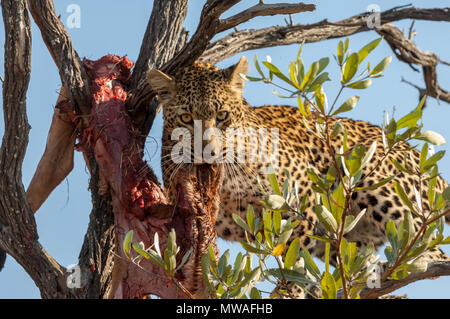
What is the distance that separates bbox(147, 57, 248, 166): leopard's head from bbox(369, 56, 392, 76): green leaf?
2091 mm

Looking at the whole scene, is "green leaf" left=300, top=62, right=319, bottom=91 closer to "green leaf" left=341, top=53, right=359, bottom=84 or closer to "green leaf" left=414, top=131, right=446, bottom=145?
"green leaf" left=341, top=53, right=359, bottom=84

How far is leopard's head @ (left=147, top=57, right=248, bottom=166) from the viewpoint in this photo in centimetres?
543

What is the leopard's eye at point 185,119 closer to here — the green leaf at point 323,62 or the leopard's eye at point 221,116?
the leopard's eye at point 221,116

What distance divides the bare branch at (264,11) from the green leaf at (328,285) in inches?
84.4

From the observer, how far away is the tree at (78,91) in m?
4.75

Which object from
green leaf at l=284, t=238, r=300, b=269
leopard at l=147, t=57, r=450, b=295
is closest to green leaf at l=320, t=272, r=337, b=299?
green leaf at l=284, t=238, r=300, b=269

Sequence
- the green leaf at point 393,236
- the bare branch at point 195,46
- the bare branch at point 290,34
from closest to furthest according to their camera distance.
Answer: the green leaf at point 393,236
the bare branch at point 195,46
the bare branch at point 290,34

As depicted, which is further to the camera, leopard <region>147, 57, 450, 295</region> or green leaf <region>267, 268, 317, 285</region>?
leopard <region>147, 57, 450, 295</region>

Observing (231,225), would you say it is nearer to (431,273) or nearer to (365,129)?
(365,129)

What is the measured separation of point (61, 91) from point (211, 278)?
2.91 meters

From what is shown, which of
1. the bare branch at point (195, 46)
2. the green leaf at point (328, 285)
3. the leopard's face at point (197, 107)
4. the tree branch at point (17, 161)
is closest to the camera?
the green leaf at point (328, 285)

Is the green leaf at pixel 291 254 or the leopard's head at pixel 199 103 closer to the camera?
the green leaf at pixel 291 254

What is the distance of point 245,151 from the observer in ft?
19.5

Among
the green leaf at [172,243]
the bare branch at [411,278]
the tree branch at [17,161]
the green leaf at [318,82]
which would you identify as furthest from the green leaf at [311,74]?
the tree branch at [17,161]
